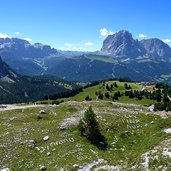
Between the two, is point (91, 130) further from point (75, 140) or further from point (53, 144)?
point (53, 144)

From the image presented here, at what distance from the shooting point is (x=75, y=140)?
52250 millimetres

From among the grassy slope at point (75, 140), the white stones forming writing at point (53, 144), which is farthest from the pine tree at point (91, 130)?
the white stones forming writing at point (53, 144)

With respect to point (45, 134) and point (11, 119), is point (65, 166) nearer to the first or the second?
point (45, 134)

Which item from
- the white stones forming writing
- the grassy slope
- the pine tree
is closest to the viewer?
the grassy slope

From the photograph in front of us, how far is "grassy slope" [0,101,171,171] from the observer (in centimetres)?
4506

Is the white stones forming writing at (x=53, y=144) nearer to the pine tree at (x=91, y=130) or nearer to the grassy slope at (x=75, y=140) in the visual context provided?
the grassy slope at (x=75, y=140)

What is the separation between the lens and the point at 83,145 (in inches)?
1980

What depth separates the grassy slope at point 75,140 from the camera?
1774 inches

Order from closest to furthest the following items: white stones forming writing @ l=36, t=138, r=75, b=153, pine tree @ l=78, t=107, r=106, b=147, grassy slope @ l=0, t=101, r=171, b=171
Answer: grassy slope @ l=0, t=101, r=171, b=171 → white stones forming writing @ l=36, t=138, r=75, b=153 → pine tree @ l=78, t=107, r=106, b=147

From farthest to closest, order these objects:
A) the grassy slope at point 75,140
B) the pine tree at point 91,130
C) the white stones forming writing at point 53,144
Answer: the pine tree at point 91,130
the white stones forming writing at point 53,144
the grassy slope at point 75,140

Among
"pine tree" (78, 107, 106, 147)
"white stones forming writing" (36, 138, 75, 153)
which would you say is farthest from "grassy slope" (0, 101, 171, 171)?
"pine tree" (78, 107, 106, 147)

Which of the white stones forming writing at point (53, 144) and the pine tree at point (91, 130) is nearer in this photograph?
the white stones forming writing at point (53, 144)

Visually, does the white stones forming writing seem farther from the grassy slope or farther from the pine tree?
the pine tree

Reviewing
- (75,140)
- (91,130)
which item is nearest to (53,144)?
(75,140)
